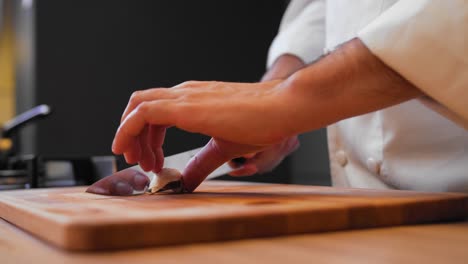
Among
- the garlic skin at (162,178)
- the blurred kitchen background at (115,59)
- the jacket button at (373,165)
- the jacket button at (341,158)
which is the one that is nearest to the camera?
the garlic skin at (162,178)

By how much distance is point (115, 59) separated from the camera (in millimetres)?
1590

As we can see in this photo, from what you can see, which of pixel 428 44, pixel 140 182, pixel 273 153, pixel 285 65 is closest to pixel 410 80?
pixel 428 44

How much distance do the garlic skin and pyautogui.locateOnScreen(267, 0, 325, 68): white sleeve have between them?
472mm

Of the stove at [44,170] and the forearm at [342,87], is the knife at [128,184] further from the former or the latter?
the stove at [44,170]

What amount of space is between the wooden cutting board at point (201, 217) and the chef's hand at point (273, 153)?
12.5 inches

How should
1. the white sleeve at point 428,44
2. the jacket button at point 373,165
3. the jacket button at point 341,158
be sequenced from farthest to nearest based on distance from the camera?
the jacket button at point 341,158, the jacket button at point 373,165, the white sleeve at point 428,44

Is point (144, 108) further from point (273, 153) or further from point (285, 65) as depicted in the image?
point (285, 65)

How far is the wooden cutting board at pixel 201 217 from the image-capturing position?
0.32m

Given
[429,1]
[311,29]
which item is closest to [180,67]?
[311,29]

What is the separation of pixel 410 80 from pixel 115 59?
1.25 m

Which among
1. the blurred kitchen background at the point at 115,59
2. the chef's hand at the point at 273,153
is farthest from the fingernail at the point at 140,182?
the blurred kitchen background at the point at 115,59

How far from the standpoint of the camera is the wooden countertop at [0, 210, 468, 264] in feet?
0.95

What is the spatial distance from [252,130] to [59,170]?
0.89 metres

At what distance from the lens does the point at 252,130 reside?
A: 49 cm
